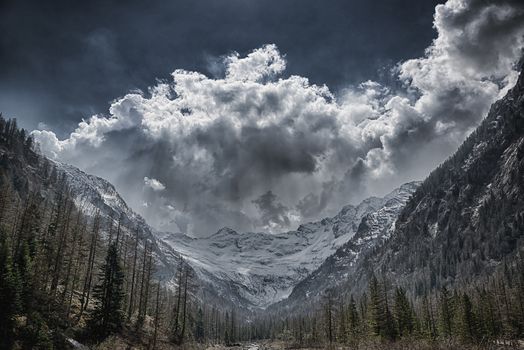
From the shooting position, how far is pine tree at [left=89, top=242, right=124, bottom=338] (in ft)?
148

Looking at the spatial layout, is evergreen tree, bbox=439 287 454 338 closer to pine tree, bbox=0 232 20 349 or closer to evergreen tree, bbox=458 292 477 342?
evergreen tree, bbox=458 292 477 342

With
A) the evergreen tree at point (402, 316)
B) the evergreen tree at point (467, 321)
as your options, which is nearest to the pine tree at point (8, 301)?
the evergreen tree at point (402, 316)

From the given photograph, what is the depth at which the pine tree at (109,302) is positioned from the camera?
44984mm

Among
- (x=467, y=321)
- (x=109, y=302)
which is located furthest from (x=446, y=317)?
(x=109, y=302)

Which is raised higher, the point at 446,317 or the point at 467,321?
the point at 446,317

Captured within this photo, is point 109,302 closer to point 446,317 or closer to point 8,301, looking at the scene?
point 8,301

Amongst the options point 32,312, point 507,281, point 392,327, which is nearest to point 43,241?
point 32,312

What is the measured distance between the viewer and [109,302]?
154 feet

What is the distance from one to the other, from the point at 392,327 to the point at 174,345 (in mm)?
35275

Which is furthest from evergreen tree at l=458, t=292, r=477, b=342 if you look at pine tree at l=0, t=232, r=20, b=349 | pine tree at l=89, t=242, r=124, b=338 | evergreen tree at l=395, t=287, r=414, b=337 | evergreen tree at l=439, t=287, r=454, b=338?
pine tree at l=0, t=232, r=20, b=349

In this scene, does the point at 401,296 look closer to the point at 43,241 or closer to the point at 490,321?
the point at 490,321

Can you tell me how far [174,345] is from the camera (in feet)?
190

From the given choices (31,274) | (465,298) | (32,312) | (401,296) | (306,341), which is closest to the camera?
(32,312)

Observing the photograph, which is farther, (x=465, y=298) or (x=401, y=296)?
(x=401, y=296)
